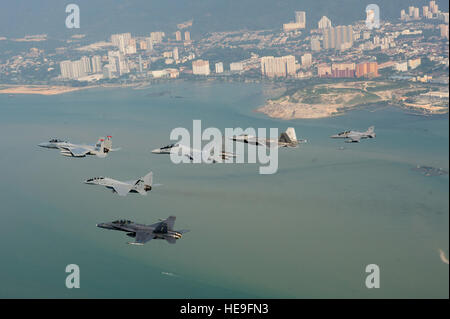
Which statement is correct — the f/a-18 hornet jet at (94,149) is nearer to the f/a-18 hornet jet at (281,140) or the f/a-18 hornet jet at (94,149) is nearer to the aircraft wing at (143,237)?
the aircraft wing at (143,237)

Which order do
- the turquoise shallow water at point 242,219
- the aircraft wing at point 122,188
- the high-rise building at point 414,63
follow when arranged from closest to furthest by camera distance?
the aircraft wing at point 122,188 → the turquoise shallow water at point 242,219 → the high-rise building at point 414,63

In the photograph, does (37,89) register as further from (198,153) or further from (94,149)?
(198,153)

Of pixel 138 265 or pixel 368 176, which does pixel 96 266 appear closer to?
pixel 138 265

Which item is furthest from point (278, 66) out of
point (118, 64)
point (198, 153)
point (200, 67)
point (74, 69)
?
point (198, 153)

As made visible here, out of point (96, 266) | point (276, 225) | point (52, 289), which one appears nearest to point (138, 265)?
point (96, 266)

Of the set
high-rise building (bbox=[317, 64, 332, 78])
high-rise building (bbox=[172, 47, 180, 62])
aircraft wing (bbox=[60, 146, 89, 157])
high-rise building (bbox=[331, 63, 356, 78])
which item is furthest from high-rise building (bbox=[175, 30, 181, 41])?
aircraft wing (bbox=[60, 146, 89, 157])

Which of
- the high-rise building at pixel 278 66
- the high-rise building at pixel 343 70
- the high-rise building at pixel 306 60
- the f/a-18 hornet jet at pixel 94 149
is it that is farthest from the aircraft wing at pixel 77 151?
the high-rise building at pixel 306 60
